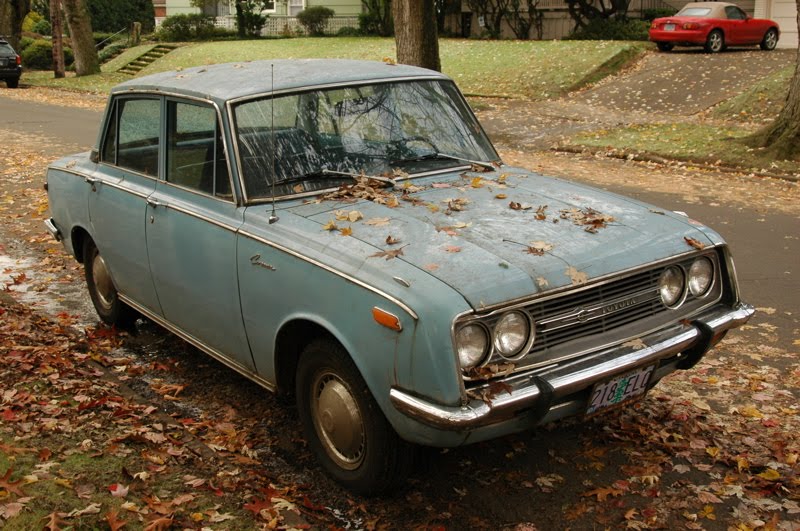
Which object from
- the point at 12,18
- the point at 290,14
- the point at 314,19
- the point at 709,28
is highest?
the point at 290,14

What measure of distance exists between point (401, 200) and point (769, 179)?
368 inches

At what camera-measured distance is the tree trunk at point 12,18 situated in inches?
1462

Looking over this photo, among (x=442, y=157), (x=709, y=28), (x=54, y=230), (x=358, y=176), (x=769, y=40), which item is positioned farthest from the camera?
(x=769, y=40)

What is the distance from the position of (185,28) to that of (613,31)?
21.5 meters

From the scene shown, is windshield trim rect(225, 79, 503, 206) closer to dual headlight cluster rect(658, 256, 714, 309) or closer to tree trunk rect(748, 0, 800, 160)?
dual headlight cluster rect(658, 256, 714, 309)

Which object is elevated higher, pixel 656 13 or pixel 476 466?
pixel 656 13

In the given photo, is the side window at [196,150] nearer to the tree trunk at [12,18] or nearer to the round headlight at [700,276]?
the round headlight at [700,276]

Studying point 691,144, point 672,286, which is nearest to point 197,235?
point 672,286

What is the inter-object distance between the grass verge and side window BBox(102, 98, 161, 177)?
31.9 feet

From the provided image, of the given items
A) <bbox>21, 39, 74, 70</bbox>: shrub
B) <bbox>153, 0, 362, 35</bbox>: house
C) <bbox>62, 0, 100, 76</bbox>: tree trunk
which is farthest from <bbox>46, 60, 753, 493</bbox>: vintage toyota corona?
<bbox>21, 39, 74, 70</bbox>: shrub

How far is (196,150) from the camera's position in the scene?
5.01 meters

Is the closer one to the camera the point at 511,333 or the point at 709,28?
the point at 511,333

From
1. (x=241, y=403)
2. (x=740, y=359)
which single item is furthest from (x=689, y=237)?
(x=241, y=403)

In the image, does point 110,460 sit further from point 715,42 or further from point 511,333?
point 715,42
